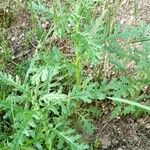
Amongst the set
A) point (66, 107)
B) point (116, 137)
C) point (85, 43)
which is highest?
point (85, 43)

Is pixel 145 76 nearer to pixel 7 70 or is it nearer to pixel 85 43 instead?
pixel 85 43

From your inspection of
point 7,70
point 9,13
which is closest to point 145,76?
point 7,70

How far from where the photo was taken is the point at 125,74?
258cm

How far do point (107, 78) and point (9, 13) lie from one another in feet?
3.58

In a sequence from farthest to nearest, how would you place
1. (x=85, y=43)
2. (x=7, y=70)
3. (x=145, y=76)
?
(x=7, y=70)
(x=145, y=76)
(x=85, y=43)

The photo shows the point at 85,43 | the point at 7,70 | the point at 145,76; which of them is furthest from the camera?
the point at 7,70

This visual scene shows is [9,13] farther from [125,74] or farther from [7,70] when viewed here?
[125,74]

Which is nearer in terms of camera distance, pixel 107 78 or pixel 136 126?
pixel 136 126

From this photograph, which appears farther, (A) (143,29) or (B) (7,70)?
(B) (7,70)

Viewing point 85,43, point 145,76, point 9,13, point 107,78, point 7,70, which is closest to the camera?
point 85,43

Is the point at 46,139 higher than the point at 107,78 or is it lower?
lower

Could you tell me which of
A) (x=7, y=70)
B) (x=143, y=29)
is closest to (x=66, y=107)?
(x=143, y=29)

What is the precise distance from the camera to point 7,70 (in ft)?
10.3

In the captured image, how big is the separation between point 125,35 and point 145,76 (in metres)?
0.27
